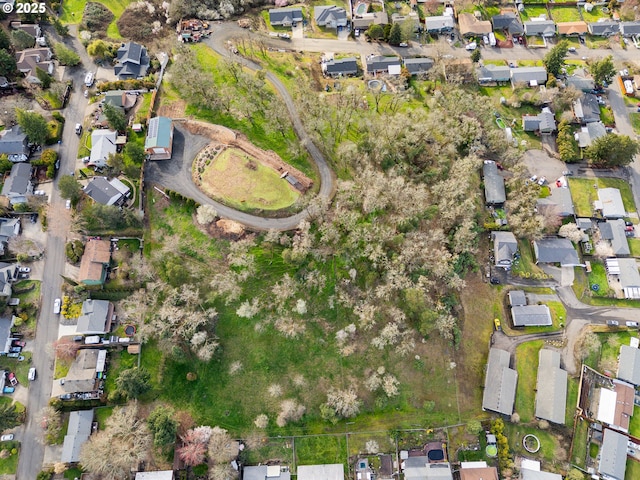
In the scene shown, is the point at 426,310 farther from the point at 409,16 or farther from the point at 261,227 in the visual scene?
the point at 409,16

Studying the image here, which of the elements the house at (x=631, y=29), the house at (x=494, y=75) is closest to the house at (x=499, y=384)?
the house at (x=494, y=75)

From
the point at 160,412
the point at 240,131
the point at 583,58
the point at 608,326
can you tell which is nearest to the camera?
the point at 160,412

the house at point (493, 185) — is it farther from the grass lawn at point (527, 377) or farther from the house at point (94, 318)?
the house at point (94, 318)

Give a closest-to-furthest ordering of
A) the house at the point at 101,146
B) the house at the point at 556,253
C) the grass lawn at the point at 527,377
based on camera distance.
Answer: the grass lawn at the point at 527,377
the house at the point at 556,253
the house at the point at 101,146

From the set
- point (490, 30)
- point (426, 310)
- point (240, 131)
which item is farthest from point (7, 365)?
point (490, 30)

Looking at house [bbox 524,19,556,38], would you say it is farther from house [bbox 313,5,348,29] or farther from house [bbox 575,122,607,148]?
house [bbox 313,5,348,29]

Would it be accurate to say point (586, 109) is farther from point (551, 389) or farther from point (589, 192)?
point (551, 389)
